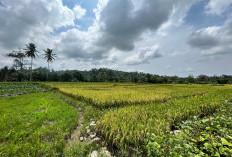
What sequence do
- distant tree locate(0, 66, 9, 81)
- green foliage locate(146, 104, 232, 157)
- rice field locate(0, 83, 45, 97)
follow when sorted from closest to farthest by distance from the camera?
green foliage locate(146, 104, 232, 157) → rice field locate(0, 83, 45, 97) → distant tree locate(0, 66, 9, 81)

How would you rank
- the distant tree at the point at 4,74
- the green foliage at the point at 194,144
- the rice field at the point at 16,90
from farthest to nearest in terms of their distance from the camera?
the distant tree at the point at 4,74
the rice field at the point at 16,90
the green foliage at the point at 194,144

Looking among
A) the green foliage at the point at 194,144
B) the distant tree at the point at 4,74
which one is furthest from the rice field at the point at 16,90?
the distant tree at the point at 4,74

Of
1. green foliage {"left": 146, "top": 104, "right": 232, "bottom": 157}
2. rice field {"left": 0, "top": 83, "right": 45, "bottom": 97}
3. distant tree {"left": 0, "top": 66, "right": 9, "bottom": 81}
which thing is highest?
distant tree {"left": 0, "top": 66, "right": 9, "bottom": 81}

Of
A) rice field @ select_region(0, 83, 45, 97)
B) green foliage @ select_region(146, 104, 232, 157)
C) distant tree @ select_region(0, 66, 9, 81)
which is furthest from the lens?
distant tree @ select_region(0, 66, 9, 81)

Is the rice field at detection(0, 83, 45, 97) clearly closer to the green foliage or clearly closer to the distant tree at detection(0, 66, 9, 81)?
the green foliage

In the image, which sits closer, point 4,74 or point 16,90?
point 16,90

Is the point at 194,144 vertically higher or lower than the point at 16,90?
higher

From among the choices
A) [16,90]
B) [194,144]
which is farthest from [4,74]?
[194,144]

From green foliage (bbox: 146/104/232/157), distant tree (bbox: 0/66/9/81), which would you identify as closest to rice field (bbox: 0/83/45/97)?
green foliage (bbox: 146/104/232/157)

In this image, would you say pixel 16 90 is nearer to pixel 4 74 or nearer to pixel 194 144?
pixel 194 144

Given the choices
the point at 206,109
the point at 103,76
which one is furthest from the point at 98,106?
the point at 103,76

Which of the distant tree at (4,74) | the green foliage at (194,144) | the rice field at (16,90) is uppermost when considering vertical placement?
the distant tree at (4,74)

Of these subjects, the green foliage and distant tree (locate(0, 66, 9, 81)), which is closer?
the green foliage

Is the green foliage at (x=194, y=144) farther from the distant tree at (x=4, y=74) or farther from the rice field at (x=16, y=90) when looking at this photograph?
the distant tree at (x=4, y=74)
